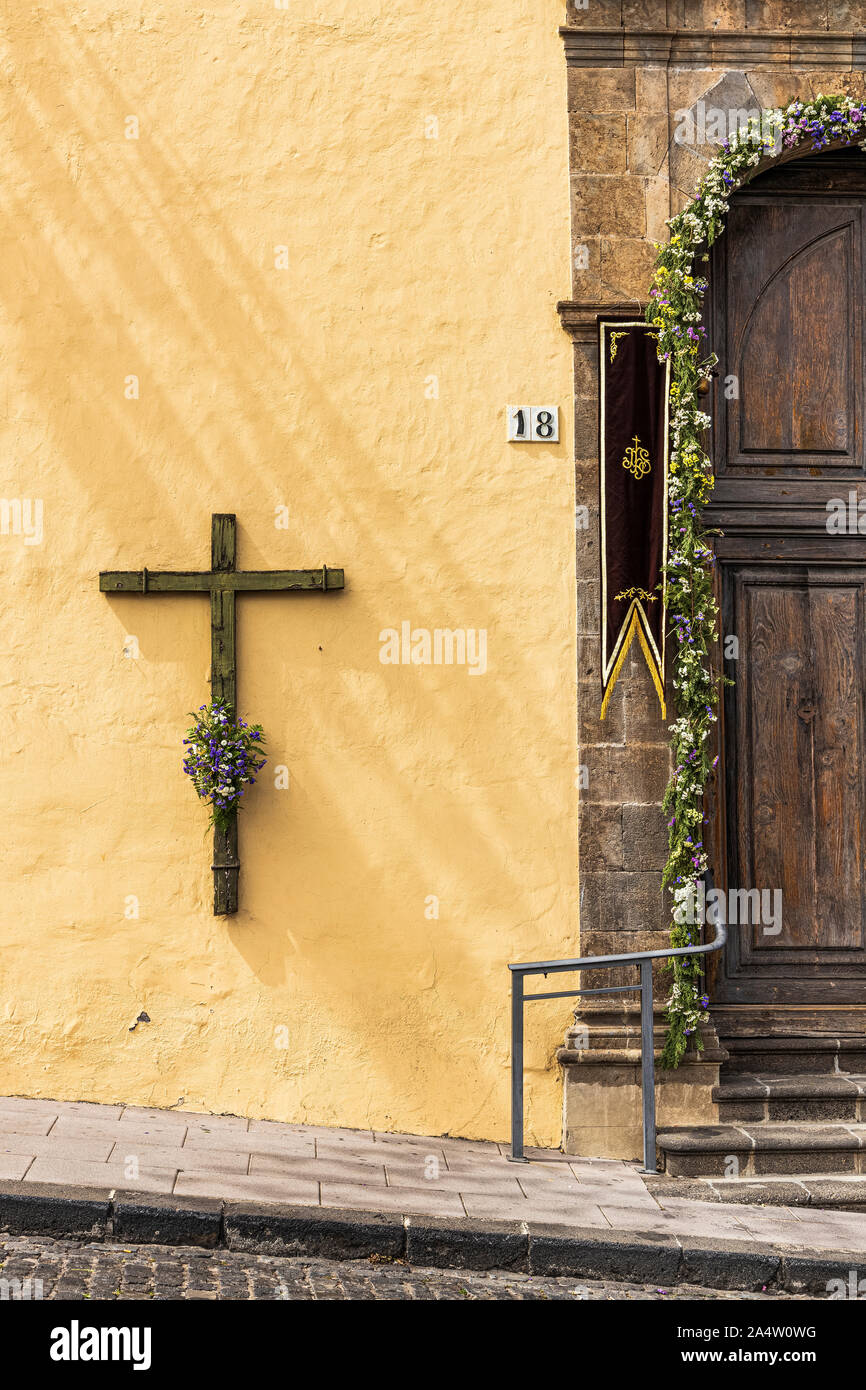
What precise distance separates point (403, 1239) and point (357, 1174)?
27.2 inches

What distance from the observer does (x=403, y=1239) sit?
4910 millimetres

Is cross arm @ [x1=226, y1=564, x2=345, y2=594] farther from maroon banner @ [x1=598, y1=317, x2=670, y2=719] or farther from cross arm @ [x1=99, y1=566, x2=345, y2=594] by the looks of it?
maroon banner @ [x1=598, y1=317, x2=670, y2=719]

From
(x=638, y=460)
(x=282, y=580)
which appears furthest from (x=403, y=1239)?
(x=638, y=460)

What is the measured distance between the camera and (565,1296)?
473 cm

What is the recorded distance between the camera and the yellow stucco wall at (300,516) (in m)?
6.39

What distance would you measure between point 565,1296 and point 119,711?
3.31 m

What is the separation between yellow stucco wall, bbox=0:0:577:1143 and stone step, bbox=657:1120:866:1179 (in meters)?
0.66

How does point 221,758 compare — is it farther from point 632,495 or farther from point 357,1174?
point 632,495

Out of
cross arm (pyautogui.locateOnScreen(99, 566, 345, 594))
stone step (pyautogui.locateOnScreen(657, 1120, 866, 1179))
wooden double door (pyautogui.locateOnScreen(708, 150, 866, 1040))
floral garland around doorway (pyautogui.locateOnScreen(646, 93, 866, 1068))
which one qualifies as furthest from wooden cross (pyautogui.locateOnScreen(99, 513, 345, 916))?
stone step (pyautogui.locateOnScreen(657, 1120, 866, 1179))

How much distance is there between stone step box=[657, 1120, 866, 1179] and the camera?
601 centimetres

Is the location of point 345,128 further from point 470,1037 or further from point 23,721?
point 470,1037

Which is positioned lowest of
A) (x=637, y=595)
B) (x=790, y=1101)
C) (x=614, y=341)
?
(x=790, y=1101)
